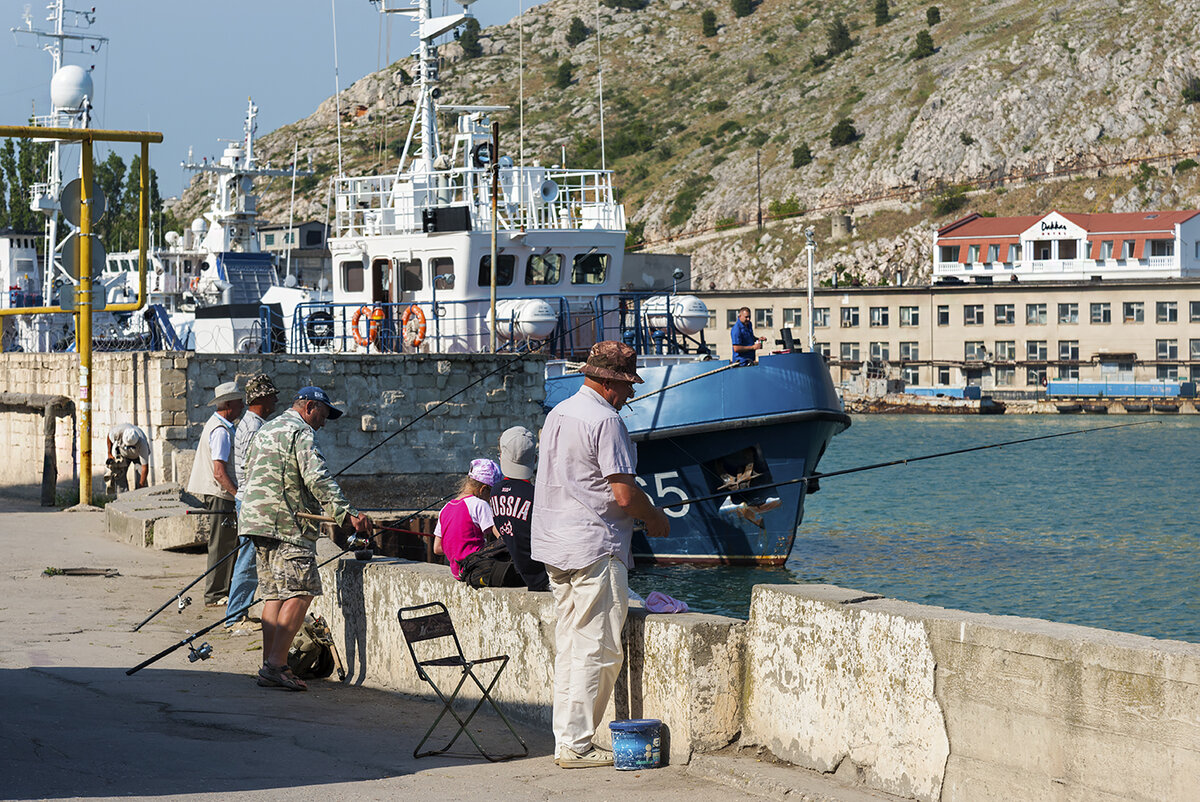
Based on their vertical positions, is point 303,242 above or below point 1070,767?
above

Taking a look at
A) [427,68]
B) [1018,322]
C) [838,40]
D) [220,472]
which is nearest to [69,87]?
[427,68]

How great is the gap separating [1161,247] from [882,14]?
6737cm

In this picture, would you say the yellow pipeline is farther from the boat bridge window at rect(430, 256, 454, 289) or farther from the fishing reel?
the fishing reel

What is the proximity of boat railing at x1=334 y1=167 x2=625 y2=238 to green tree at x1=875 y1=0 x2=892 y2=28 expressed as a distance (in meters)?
131

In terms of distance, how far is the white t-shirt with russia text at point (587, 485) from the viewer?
5.21 m

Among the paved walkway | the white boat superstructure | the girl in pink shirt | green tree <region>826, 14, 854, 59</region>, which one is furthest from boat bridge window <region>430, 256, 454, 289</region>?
green tree <region>826, 14, 854, 59</region>

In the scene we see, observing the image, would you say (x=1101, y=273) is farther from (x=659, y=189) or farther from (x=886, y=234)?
(x=659, y=189)

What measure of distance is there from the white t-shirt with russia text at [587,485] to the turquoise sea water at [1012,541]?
1086 cm

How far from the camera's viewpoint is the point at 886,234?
105750 mm

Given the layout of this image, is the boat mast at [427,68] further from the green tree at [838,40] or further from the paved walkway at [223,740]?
the green tree at [838,40]

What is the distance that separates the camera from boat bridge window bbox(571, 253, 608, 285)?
68.2 feet

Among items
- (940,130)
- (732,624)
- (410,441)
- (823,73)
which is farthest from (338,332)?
(823,73)

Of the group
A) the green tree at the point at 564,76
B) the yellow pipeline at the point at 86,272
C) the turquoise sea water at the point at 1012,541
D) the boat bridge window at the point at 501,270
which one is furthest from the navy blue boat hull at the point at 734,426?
the green tree at the point at 564,76

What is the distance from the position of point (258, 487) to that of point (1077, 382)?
249 ft
